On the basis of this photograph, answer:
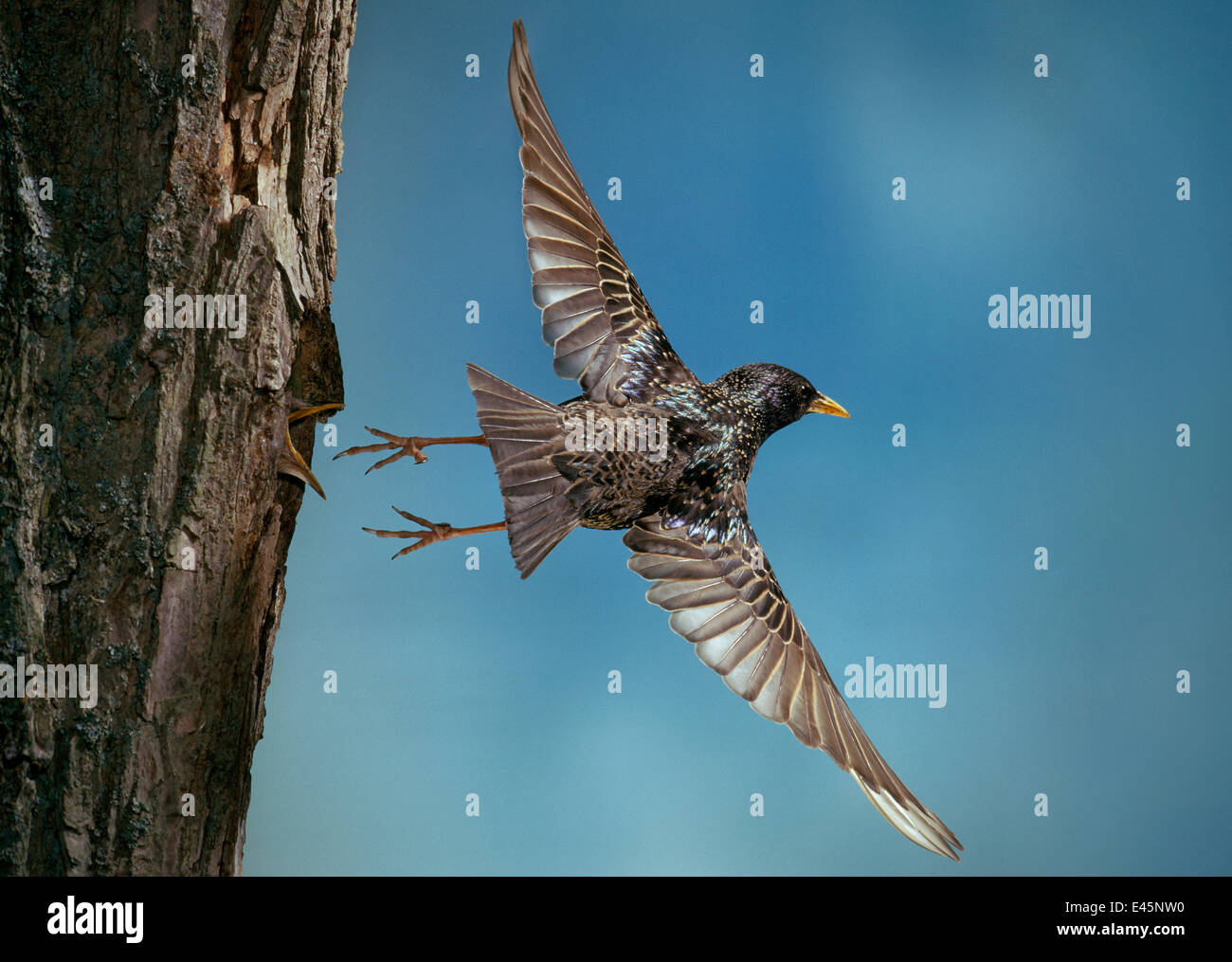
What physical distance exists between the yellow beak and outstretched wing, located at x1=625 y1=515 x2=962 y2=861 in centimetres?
39

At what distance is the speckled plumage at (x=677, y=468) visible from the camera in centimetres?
182

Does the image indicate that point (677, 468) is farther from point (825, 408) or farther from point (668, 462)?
point (825, 408)

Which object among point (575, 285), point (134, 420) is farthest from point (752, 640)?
point (134, 420)

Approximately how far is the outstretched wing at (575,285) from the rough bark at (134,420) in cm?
50

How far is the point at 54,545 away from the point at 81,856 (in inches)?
17.6

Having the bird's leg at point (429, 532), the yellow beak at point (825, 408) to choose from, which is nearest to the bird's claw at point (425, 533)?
the bird's leg at point (429, 532)

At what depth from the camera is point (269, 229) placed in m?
1.57

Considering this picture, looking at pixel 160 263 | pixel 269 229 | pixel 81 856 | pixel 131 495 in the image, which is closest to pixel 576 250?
pixel 269 229

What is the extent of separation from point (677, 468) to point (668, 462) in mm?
26

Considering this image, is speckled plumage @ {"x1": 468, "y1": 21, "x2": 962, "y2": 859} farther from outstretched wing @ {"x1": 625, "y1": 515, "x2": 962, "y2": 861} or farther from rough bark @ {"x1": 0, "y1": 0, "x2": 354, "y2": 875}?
rough bark @ {"x1": 0, "y1": 0, "x2": 354, "y2": 875}

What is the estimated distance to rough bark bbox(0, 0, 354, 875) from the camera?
1.39 m
